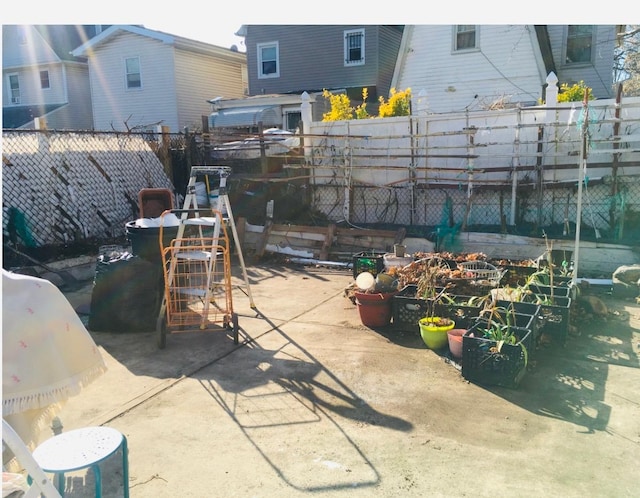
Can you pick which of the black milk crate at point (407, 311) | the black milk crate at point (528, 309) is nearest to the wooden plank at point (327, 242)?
the black milk crate at point (407, 311)

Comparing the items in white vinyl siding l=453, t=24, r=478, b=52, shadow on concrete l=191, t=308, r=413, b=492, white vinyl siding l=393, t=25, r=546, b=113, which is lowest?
shadow on concrete l=191, t=308, r=413, b=492

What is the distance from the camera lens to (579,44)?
1391 cm

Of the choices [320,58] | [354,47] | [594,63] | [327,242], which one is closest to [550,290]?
[327,242]

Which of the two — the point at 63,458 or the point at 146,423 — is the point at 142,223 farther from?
the point at 63,458

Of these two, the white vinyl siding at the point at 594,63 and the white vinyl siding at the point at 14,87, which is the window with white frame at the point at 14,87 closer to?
the white vinyl siding at the point at 14,87

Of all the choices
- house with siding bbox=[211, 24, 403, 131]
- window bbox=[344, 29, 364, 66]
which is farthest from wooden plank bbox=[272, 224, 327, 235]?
window bbox=[344, 29, 364, 66]

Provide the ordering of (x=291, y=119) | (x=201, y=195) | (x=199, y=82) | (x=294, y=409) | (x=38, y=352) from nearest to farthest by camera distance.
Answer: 1. (x=38, y=352)
2. (x=294, y=409)
3. (x=201, y=195)
4. (x=291, y=119)
5. (x=199, y=82)

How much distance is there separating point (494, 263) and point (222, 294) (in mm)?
3778

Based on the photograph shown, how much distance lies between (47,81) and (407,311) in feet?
73.4

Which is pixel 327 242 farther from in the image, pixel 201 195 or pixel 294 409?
pixel 294 409

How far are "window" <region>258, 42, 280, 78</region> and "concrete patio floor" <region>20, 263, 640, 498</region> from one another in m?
15.5

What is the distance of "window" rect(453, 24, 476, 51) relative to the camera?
13.8 m

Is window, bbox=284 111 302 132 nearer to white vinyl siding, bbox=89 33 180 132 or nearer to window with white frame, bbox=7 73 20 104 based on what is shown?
white vinyl siding, bbox=89 33 180 132

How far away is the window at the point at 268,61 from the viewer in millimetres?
19000
